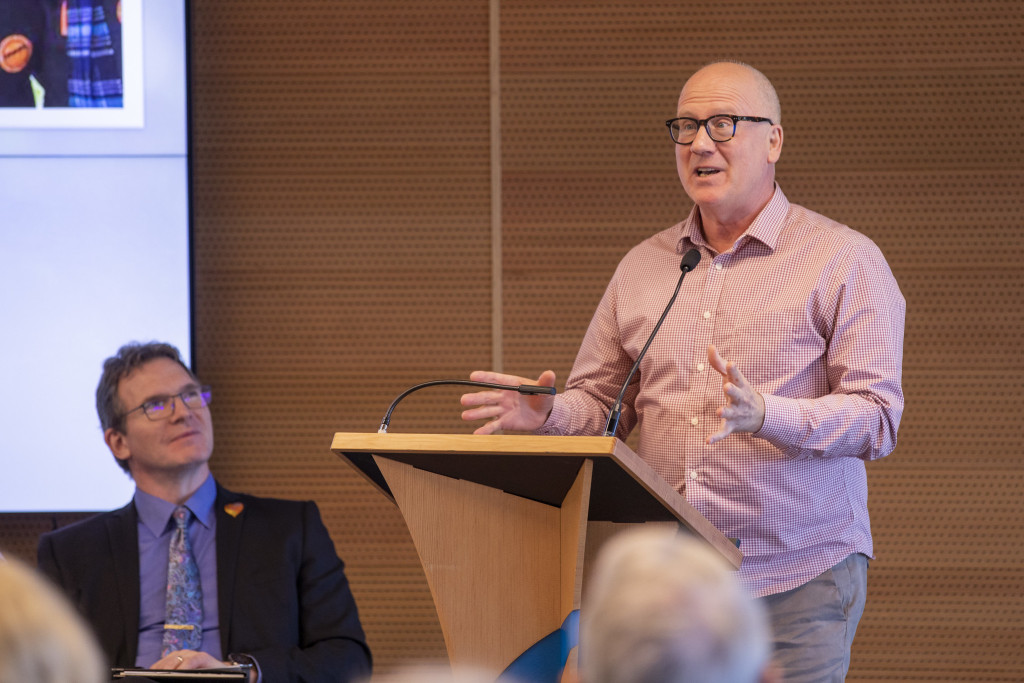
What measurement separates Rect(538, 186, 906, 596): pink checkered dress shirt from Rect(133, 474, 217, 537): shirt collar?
3.57 ft

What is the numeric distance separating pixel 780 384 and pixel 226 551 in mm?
1441

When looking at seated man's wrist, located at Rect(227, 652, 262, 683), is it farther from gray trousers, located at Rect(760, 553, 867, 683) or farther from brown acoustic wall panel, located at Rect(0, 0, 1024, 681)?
gray trousers, located at Rect(760, 553, 867, 683)

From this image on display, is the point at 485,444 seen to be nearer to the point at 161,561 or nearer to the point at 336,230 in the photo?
the point at 161,561

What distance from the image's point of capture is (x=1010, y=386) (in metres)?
3.28

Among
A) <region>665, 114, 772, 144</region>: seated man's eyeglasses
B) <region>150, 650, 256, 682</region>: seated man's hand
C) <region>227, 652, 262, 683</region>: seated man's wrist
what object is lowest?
<region>227, 652, 262, 683</region>: seated man's wrist

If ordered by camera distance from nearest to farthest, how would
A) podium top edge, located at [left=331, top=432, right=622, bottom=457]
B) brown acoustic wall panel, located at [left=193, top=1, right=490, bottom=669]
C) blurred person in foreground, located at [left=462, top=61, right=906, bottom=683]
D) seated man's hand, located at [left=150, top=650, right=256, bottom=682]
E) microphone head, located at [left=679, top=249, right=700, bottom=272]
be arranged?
podium top edge, located at [left=331, top=432, right=622, bottom=457] < blurred person in foreground, located at [left=462, top=61, right=906, bottom=683] < microphone head, located at [left=679, top=249, right=700, bottom=272] < seated man's hand, located at [left=150, top=650, right=256, bottom=682] < brown acoustic wall panel, located at [left=193, top=1, right=490, bottom=669]

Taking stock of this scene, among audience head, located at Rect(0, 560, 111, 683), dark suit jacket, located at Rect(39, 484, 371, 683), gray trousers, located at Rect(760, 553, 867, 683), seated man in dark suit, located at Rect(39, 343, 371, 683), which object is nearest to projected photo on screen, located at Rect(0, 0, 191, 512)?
seated man in dark suit, located at Rect(39, 343, 371, 683)

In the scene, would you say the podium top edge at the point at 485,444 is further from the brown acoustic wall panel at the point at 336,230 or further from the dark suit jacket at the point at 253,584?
the brown acoustic wall panel at the point at 336,230

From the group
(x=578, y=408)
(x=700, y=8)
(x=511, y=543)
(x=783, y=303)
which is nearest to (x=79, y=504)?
(x=578, y=408)

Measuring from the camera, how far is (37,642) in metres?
0.70

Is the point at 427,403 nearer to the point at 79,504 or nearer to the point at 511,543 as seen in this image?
the point at 79,504

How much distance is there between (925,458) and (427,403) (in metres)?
1.55

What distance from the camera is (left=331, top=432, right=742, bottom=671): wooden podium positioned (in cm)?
158

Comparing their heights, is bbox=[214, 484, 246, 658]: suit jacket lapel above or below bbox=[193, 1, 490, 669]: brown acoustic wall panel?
below
